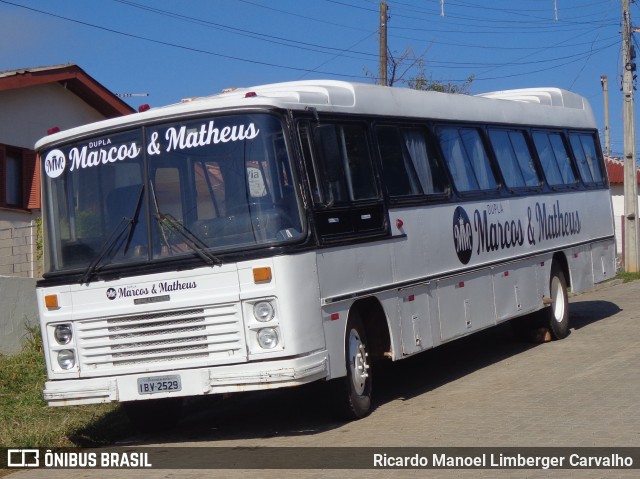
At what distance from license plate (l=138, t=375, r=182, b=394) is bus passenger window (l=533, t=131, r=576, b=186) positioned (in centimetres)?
789

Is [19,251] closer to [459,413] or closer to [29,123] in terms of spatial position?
[29,123]

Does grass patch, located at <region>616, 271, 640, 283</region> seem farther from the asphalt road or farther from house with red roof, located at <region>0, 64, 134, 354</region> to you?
house with red roof, located at <region>0, 64, 134, 354</region>

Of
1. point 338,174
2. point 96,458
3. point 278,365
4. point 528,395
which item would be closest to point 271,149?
point 338,174

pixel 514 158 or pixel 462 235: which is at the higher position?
pixel 514 158

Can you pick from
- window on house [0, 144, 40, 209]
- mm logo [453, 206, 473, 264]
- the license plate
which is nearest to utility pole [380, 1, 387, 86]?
window on house [0, 144, 40, 209]

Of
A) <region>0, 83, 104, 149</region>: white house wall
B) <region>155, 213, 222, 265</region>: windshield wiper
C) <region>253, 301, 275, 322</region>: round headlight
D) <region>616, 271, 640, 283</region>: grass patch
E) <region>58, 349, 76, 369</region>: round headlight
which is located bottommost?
<region>616, 271, 640, 283</region>: grass patch

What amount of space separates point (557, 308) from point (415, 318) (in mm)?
4898

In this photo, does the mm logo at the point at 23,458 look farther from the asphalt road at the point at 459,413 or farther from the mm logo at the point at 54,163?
the mm logo at the point at 54,163

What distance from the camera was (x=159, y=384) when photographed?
9.13 meters

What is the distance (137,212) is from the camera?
940 cm

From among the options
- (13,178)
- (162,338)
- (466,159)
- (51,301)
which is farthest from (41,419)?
(13,178)

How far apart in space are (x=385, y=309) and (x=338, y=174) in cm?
146

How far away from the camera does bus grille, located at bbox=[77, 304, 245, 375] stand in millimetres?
8977

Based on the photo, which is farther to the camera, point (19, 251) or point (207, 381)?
point (19, 251)
